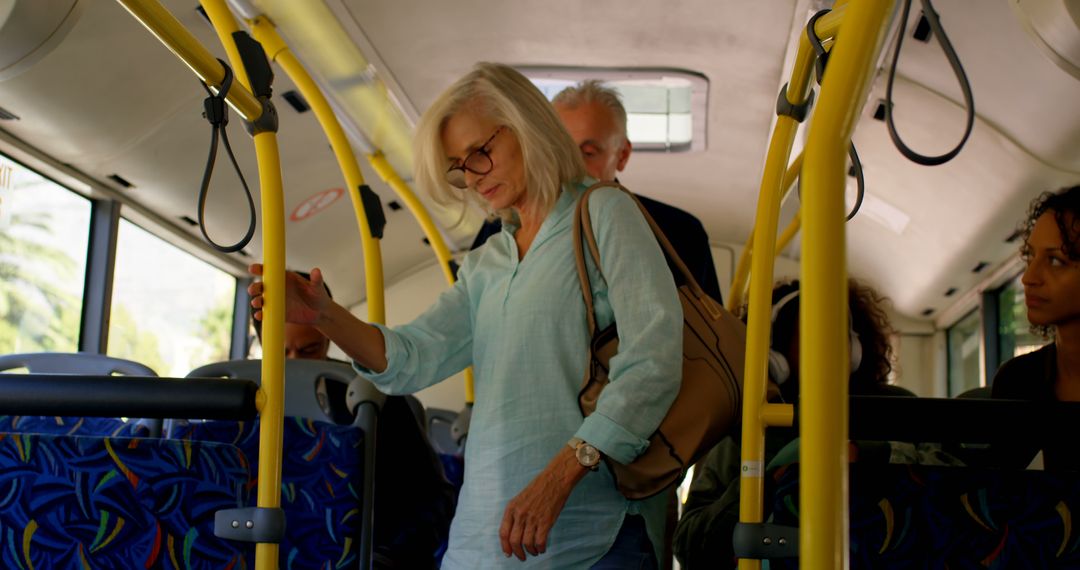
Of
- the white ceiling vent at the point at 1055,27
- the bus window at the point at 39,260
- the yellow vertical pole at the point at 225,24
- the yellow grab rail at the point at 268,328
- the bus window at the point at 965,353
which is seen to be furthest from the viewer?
the bus window at the point at 965,353

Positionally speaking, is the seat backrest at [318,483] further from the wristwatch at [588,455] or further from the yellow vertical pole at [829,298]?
the yellow vertical pole at [829,298]

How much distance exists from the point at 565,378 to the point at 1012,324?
19.9 ft

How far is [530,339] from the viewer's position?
6.20ft

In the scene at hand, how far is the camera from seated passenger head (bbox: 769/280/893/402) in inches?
113

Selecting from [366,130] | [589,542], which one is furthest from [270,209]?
[366,130]

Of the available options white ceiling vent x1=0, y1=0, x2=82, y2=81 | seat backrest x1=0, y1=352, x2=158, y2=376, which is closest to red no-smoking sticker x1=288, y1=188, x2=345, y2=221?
white ceiling vent x1=0, y1=0, x2=82, y2=81

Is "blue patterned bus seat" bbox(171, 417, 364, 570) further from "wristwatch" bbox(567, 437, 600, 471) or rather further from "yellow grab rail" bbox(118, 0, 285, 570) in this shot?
"wristwatch" bbox(567, 437, 600, 471)

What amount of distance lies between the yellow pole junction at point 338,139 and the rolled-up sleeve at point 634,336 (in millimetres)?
1681

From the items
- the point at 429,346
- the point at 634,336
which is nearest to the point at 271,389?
the point at 429,346

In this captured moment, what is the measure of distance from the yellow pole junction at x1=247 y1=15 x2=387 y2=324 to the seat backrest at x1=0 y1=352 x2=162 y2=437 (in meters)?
0.75

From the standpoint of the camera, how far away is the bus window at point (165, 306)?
234 inches

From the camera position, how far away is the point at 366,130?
5582 mm

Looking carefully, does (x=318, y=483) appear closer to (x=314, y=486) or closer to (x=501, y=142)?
(x=314, y=486)

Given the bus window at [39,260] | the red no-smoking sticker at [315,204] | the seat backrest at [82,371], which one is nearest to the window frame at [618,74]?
the red no-smoking sticker at [315,204]
